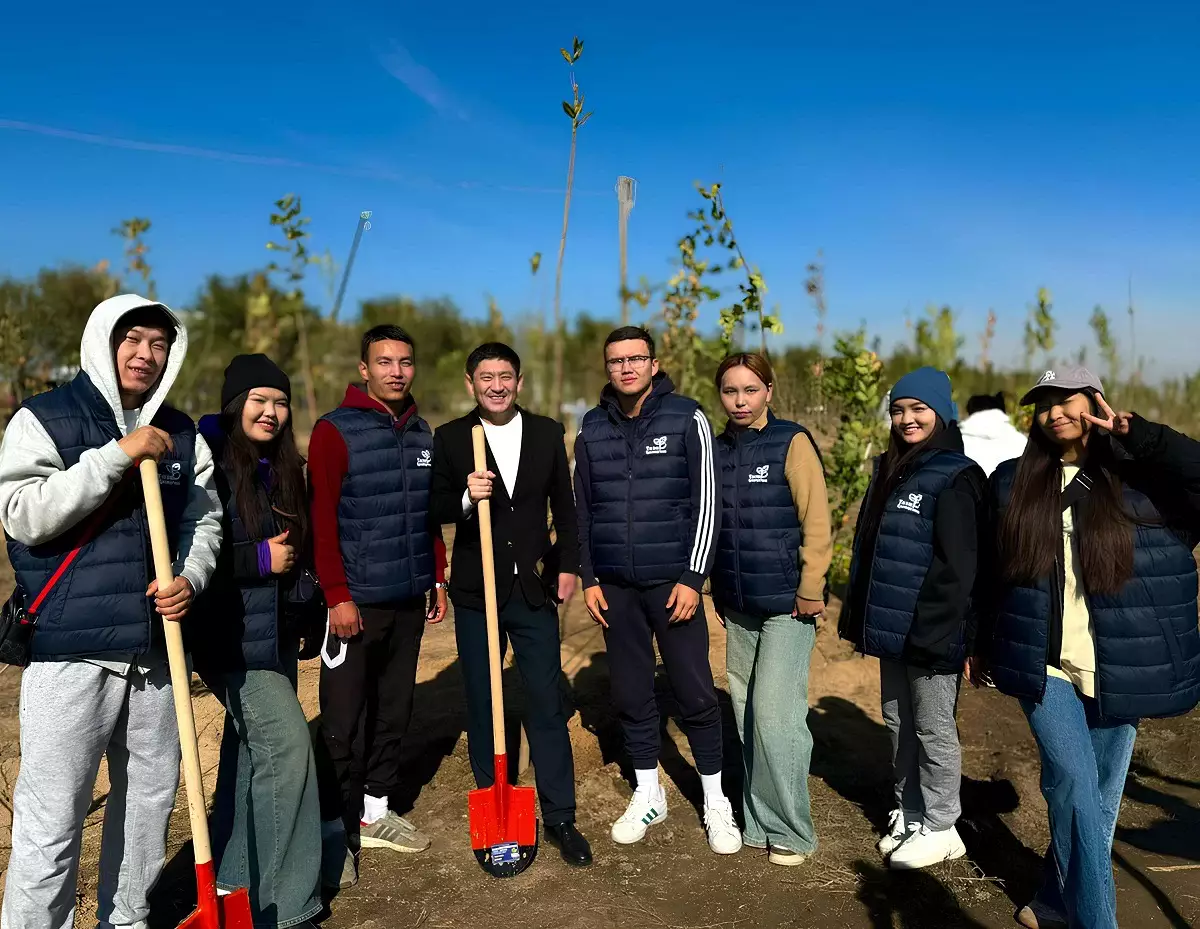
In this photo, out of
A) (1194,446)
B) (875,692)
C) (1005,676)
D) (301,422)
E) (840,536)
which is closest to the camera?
(1194,446)

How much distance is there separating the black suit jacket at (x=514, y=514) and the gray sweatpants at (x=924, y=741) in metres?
1.40

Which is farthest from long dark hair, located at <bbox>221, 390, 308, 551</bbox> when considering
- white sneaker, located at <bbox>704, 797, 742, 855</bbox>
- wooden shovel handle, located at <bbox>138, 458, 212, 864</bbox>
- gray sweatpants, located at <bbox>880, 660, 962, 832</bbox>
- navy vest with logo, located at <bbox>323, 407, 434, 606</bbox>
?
Answer: gray sweatpants, located at <bbox>880, 660, 962, 832</bbox>

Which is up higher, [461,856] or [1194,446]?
[1194,446]

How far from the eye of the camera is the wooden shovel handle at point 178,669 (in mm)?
2502

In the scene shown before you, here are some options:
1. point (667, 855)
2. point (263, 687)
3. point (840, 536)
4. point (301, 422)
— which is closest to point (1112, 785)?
point (667, 855)

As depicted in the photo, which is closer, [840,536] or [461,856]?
[461,856]

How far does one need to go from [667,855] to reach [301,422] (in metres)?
18.5

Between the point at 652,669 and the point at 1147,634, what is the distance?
6.13 feet

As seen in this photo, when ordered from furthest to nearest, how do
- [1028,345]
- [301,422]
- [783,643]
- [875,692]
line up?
[301,422]
[1028,345]
[875,692]
[783,643]

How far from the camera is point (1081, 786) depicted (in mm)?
2734

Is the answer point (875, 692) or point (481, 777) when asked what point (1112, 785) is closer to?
point (481, 777)

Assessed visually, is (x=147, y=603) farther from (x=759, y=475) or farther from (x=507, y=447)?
(x=759, y=475)

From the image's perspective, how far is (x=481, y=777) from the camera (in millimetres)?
3791

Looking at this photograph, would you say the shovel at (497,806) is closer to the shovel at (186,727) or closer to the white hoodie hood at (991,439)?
the shovel at (186,727)
